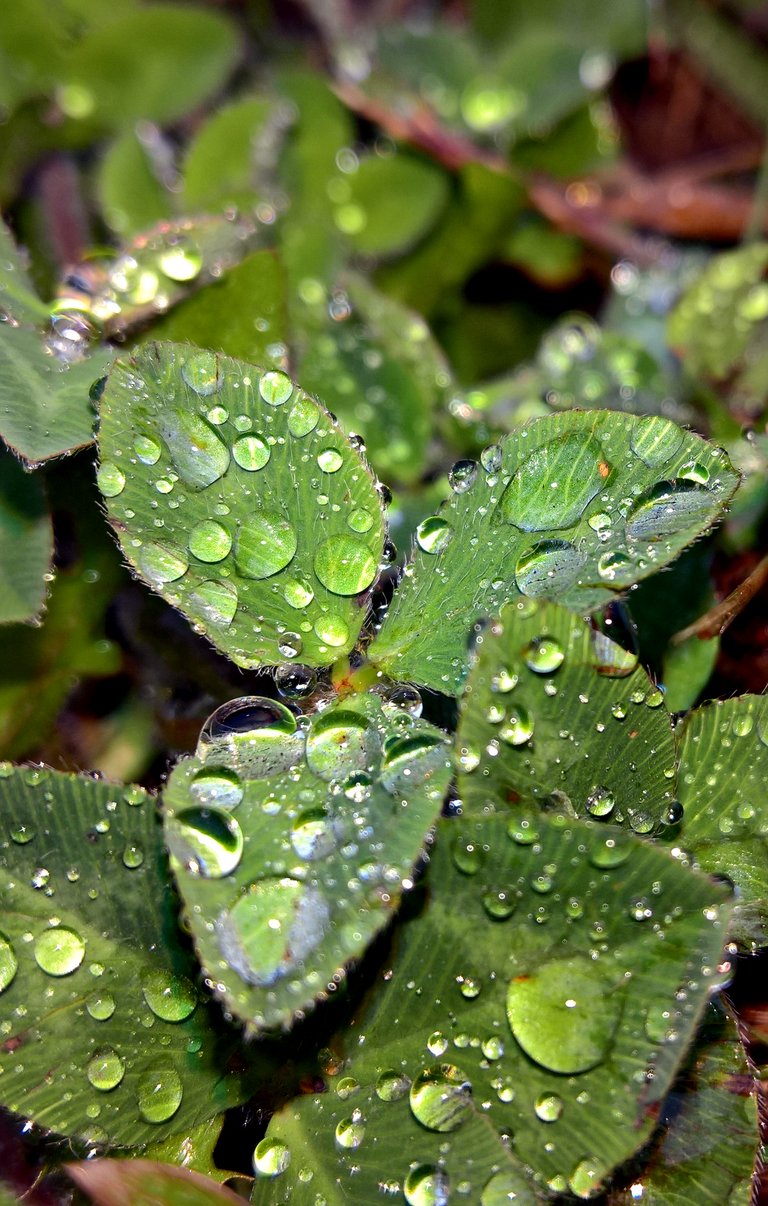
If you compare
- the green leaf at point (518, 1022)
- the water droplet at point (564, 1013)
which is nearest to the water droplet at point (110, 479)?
the green leaf at point (518, 1022)

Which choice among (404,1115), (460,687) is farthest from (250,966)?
(460,687)

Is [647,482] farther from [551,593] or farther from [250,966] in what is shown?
[250,966]

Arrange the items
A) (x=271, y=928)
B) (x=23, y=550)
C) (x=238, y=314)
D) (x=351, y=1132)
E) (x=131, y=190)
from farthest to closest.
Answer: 1. (x=131, y=190)
2. (x=238, y=314)
3. (x=23, y=550)
4. (x=351, y=1132)
5. (x=271, y=928)

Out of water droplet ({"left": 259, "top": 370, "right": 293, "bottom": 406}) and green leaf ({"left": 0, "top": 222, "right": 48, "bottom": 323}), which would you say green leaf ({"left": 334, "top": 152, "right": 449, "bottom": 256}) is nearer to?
green leaf ({"left": 0, "top": 222, "right": 48, "bottom": 323})

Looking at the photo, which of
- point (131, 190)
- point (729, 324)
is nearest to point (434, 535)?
point (729, 324)

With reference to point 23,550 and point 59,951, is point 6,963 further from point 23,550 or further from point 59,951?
point 23,550

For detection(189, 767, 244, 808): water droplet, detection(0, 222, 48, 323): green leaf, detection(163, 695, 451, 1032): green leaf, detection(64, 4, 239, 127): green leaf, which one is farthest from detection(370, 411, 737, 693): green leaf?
detection(64, 4, 239, 127): green leaf
